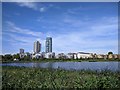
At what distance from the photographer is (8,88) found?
12.2 m

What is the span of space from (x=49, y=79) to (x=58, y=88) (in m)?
1.06

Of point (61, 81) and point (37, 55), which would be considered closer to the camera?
point (61, 81)

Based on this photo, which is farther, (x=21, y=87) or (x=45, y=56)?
(x=45, y=56)

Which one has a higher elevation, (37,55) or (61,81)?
(37,55)

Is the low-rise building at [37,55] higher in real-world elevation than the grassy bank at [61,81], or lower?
higher

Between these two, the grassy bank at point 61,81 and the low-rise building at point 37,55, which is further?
the low-rise building at point 37,55

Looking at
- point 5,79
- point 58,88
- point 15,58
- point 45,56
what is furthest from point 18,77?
→ point 45,56

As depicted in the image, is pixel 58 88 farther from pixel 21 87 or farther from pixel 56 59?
pixel 56 59

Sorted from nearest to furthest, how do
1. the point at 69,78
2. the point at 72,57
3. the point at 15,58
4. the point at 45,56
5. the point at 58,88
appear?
the point at 58,88
the point at 69,78
the point at 15,58
the point at 45,56
the point at 72,57

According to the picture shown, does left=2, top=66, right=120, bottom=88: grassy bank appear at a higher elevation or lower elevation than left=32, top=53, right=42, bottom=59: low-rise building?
lower

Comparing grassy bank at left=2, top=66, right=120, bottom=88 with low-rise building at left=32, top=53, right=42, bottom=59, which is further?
low-rise building at left=32, top=53, right=42, bottom=59

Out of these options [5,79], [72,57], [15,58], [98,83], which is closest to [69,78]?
[98,83]

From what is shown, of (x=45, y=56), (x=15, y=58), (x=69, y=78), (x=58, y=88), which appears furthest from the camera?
(x=45, y=56)

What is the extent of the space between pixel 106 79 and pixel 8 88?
216 inches
